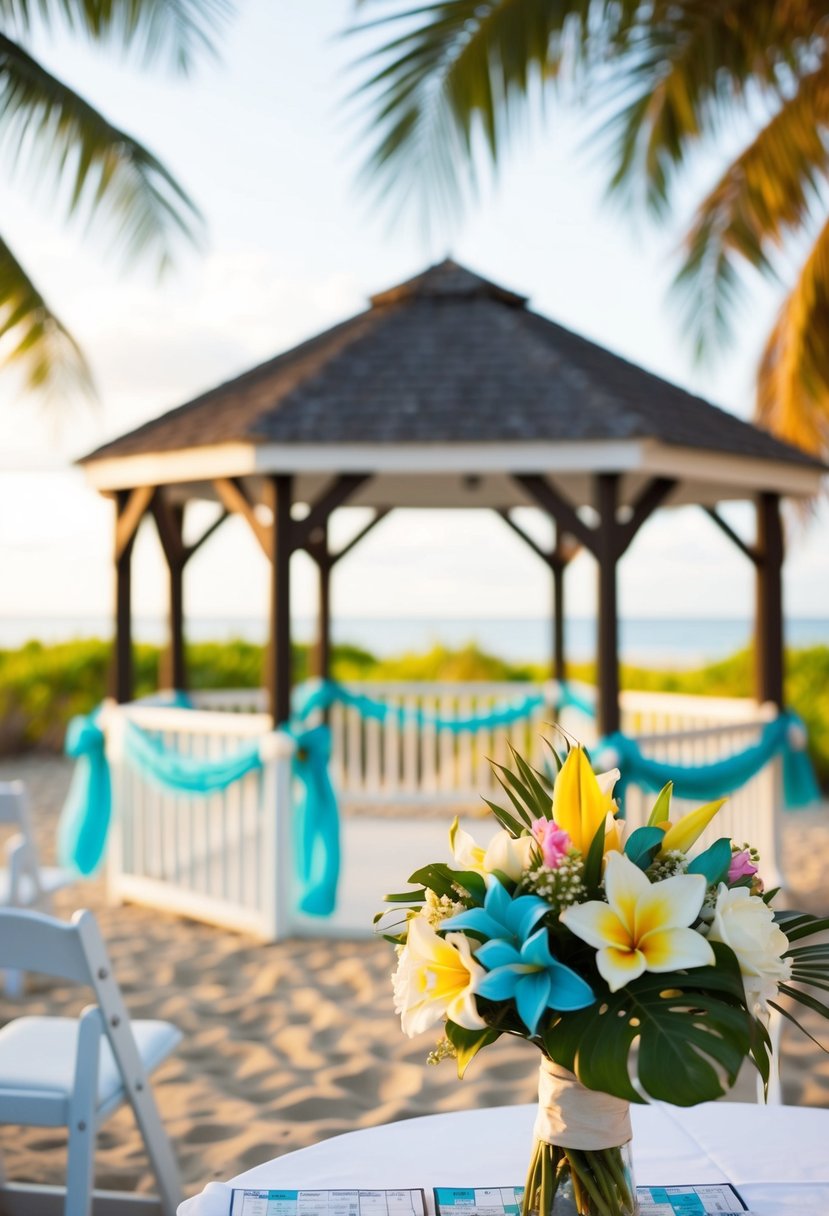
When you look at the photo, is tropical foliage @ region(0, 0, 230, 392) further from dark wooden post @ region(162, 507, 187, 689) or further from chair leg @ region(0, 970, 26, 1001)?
chair leg @ region(0, 970, 26, 1001)

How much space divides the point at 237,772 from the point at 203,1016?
5.21ft

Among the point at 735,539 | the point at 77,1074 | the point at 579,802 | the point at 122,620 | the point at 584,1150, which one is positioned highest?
the point at 735,539

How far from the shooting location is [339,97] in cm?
857

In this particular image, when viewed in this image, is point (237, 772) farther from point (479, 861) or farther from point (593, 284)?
point (593, 284)

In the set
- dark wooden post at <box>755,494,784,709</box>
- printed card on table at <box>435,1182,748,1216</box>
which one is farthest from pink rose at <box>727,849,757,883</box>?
dark wooden post at <box>755,494,784,709</box>

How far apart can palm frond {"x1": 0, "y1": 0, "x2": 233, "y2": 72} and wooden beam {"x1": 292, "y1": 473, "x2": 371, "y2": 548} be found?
3804 millimetres

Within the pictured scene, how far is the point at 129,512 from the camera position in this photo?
25.0ft

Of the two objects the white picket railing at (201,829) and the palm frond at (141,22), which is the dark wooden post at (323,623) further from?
the palm frond at (141,22)

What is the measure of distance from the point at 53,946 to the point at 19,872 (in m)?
2.73

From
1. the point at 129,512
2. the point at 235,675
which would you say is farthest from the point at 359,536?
the point at 235,675

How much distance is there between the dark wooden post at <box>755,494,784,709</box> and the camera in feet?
25.6

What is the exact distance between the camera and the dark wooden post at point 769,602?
780 cm

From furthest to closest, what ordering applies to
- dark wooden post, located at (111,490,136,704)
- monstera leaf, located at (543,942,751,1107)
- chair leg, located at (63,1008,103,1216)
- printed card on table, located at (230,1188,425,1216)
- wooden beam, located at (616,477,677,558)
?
dark wooden post, located at (111,490,136,704)
wooden beam, located at (616,477,677,558)
chair leg, located at (63,1008,103,1216)
printed card on table, located at (230,1188,425,1216)
monstera leaf, located at (543,942,751,1107)

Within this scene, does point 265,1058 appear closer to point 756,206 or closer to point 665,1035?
point 665,1035
